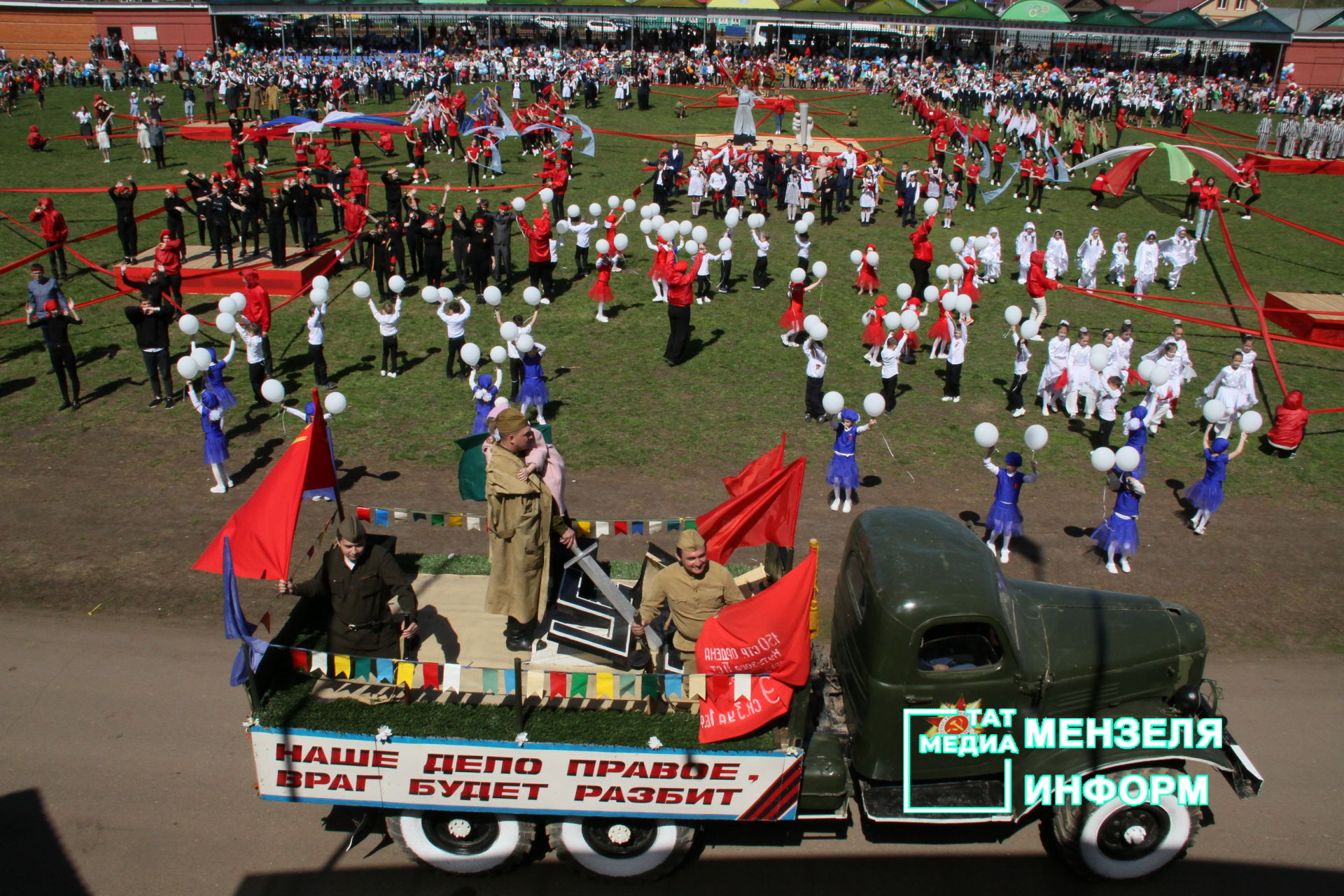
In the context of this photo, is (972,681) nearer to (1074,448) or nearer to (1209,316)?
(1074,448)

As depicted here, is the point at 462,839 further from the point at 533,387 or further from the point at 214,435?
the point at 533,387

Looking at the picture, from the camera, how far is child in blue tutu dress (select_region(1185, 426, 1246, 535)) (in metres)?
12.2

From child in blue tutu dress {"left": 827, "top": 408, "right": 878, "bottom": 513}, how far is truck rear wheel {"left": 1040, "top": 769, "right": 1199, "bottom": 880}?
6.01 meters

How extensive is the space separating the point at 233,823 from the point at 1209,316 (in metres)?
21.0

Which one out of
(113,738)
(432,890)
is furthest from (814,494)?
(113,738)

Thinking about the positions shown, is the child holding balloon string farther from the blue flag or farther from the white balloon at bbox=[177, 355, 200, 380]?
the white balloon at bbox=[177, 355, 200, 380]

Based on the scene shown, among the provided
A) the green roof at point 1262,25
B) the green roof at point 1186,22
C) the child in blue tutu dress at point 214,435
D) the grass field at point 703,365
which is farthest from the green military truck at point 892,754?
the green roof at point 1262,25

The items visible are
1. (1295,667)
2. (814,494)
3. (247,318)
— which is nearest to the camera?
(1295,667)

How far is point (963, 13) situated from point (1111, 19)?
769cm

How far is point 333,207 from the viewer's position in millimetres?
25172

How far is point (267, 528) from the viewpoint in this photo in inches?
285

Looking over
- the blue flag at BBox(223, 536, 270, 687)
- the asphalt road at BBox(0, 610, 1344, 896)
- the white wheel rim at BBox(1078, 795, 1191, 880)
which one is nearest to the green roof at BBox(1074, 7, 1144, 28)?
the asphalt road at BBox(0, 610, 1344, 896)

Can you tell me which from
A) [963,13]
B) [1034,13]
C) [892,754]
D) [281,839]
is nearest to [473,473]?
[281,839]

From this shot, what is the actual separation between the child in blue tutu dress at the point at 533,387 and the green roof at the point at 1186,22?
4916 centimetres
